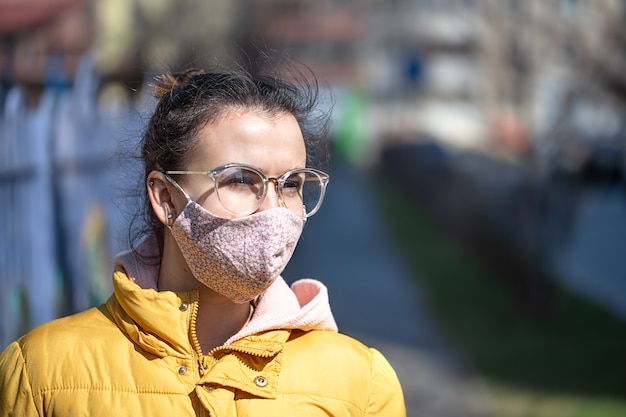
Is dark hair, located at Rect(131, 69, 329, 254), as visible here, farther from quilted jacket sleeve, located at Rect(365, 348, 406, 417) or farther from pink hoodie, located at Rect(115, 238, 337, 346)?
quilted jacket sleeve, located at Rect(365, 348, 406, 417)

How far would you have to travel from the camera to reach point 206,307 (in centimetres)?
200

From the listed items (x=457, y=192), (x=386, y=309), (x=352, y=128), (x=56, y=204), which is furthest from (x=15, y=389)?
(x=352, y=128)

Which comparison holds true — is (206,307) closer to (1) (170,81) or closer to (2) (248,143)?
(2) (248,143)

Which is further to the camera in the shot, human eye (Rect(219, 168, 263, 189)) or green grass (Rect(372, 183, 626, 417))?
green grass (Rect(372, 183, 626, 417))

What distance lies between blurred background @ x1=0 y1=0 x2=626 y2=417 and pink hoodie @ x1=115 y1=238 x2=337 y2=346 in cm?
23

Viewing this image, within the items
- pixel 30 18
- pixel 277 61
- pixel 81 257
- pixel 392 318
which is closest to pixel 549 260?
pixel 392 318

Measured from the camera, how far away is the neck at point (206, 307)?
1.99 m

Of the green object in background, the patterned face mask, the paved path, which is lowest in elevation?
the paved path

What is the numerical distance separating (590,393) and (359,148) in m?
29.8

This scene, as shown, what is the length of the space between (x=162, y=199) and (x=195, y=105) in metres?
0.22

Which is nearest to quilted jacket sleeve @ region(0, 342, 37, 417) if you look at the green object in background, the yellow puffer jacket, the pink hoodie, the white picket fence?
the yellow puffer jacket

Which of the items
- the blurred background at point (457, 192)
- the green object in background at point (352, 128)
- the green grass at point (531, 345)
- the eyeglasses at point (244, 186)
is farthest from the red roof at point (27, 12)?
the green object in background at point (352, 128)

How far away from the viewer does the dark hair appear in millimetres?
1954

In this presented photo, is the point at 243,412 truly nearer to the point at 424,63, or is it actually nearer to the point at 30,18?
the point at 30,18
